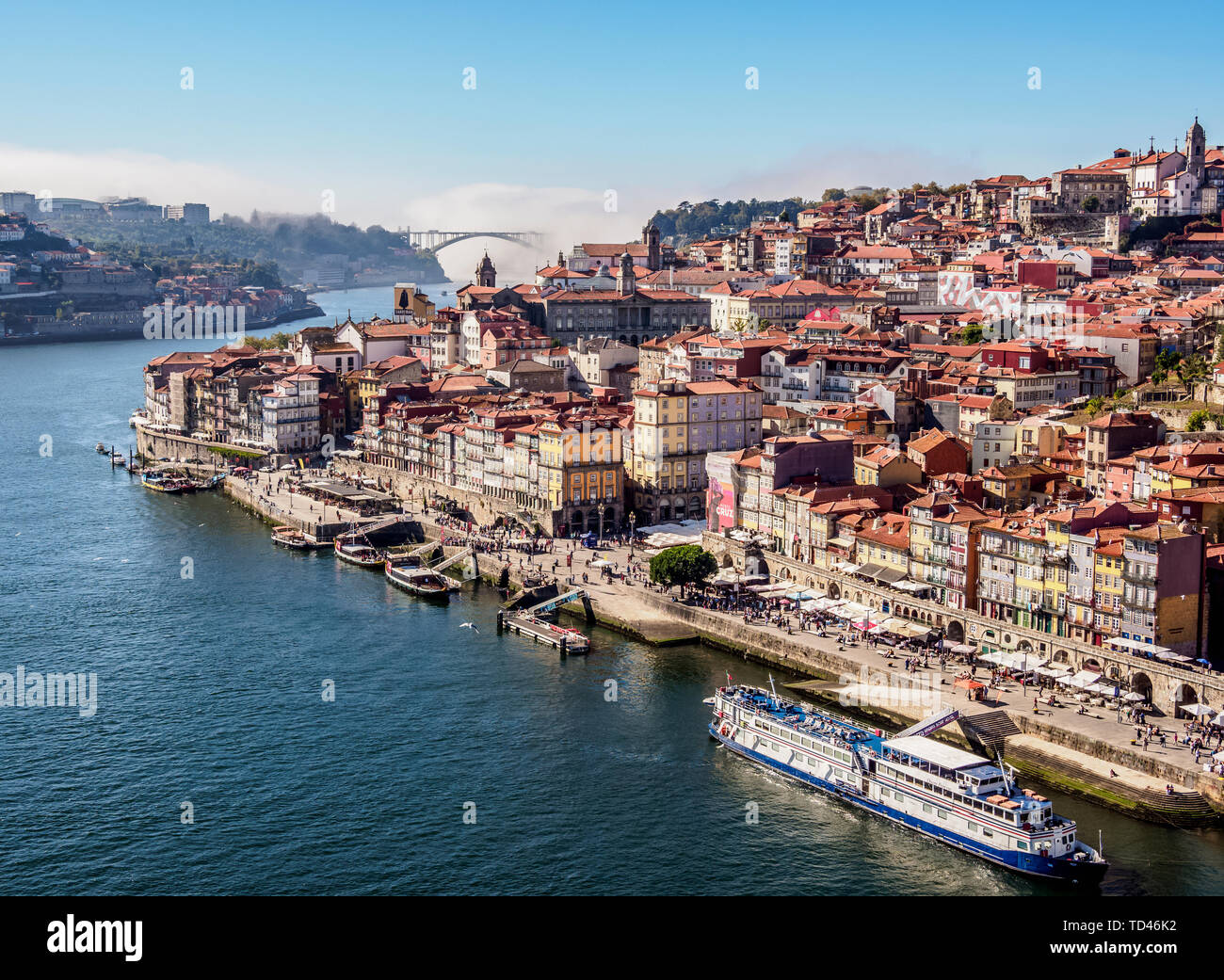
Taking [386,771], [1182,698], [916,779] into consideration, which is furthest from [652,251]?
[916,779]

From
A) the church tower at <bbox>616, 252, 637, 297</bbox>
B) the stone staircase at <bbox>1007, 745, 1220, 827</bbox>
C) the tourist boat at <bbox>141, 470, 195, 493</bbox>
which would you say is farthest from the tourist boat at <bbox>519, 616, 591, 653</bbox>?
the church tower at <bbox>616, 252, 637, 297</bbox>

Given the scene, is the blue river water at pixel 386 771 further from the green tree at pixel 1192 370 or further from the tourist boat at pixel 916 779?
the green tree at pixel 1192 370

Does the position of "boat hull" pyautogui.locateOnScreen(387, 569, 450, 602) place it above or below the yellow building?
below

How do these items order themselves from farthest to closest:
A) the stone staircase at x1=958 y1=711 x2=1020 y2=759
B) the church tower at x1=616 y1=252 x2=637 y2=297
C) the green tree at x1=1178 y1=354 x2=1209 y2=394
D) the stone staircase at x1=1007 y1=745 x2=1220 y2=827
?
the church tower at x1=616 y1=252 x2=637 y2=297 → the green tree at x1=1178 y1=354 x2=1209 y2=394 → the stone staircase at x1=958 y1=711 x2=1020 y2=759 → the stone staircase at x1=1007 y1=745 x2=1220 y2=827

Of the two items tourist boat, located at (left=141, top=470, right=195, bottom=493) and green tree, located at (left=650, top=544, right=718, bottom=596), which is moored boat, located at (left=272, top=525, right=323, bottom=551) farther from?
green tree, located at (left=650, top=544, right=718, bottom=596)

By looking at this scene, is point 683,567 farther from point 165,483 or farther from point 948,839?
point 165,483

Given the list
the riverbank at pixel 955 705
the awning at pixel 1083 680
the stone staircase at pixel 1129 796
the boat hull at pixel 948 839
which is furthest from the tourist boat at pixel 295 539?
the stone staircase at pixel 1129 796

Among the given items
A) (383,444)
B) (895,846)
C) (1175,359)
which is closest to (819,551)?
(895,846)
